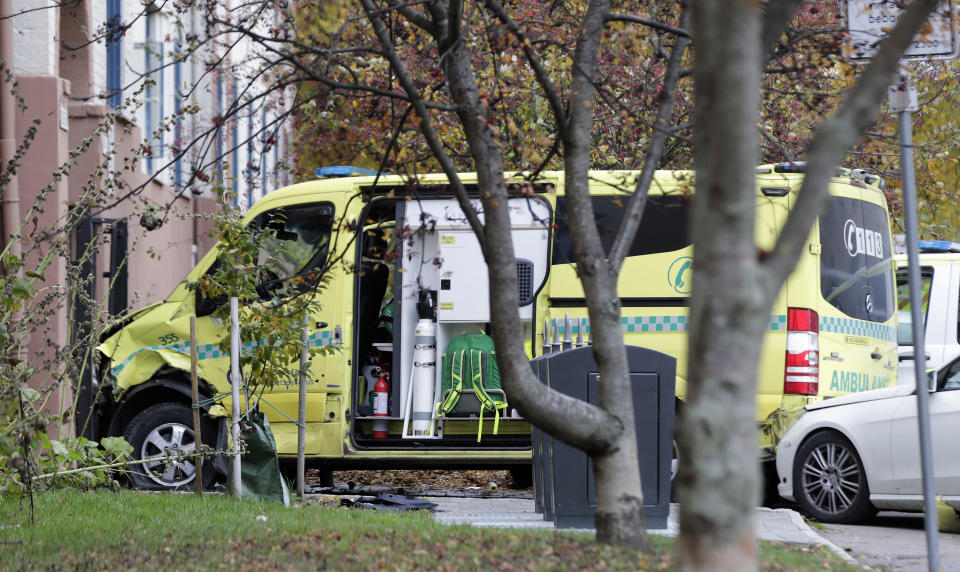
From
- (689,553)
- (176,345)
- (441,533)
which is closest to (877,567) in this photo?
(441,533)

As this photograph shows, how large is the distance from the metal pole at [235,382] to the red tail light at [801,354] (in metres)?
4.17

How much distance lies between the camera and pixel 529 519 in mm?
8469

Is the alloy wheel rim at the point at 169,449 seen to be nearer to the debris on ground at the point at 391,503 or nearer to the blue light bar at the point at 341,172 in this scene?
the debris on ground at the point at 391,503

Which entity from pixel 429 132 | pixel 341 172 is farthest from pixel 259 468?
pixel 429 132

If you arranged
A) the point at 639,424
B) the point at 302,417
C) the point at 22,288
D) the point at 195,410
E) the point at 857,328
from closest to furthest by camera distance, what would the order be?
the point at 22,288
the point at 639,424
the point at 195,410
the point at 302,417
the point at 857,328

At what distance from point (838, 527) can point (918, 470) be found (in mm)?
719

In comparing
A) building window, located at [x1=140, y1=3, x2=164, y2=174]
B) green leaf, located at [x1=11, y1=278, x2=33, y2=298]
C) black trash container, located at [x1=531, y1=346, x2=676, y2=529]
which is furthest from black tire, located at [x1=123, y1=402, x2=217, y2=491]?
building window, located at [x1=140, y1=3, x2=164, y2=174]

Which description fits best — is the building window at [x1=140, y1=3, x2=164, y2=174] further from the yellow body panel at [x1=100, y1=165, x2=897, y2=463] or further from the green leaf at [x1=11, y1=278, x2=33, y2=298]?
the green leaf at [x1=11, y1=278, x2=33, y2=298]

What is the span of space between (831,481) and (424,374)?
11.0 ft

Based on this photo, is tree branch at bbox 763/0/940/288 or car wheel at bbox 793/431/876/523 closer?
tree branch at bbox 763/0/940/288

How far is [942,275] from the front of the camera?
12266 millimetres

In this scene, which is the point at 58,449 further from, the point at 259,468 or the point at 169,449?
the point at 169,449

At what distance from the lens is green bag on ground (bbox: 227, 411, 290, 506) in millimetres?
9078

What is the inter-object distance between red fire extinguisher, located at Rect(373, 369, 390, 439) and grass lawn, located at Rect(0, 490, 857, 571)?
231 centimetres
